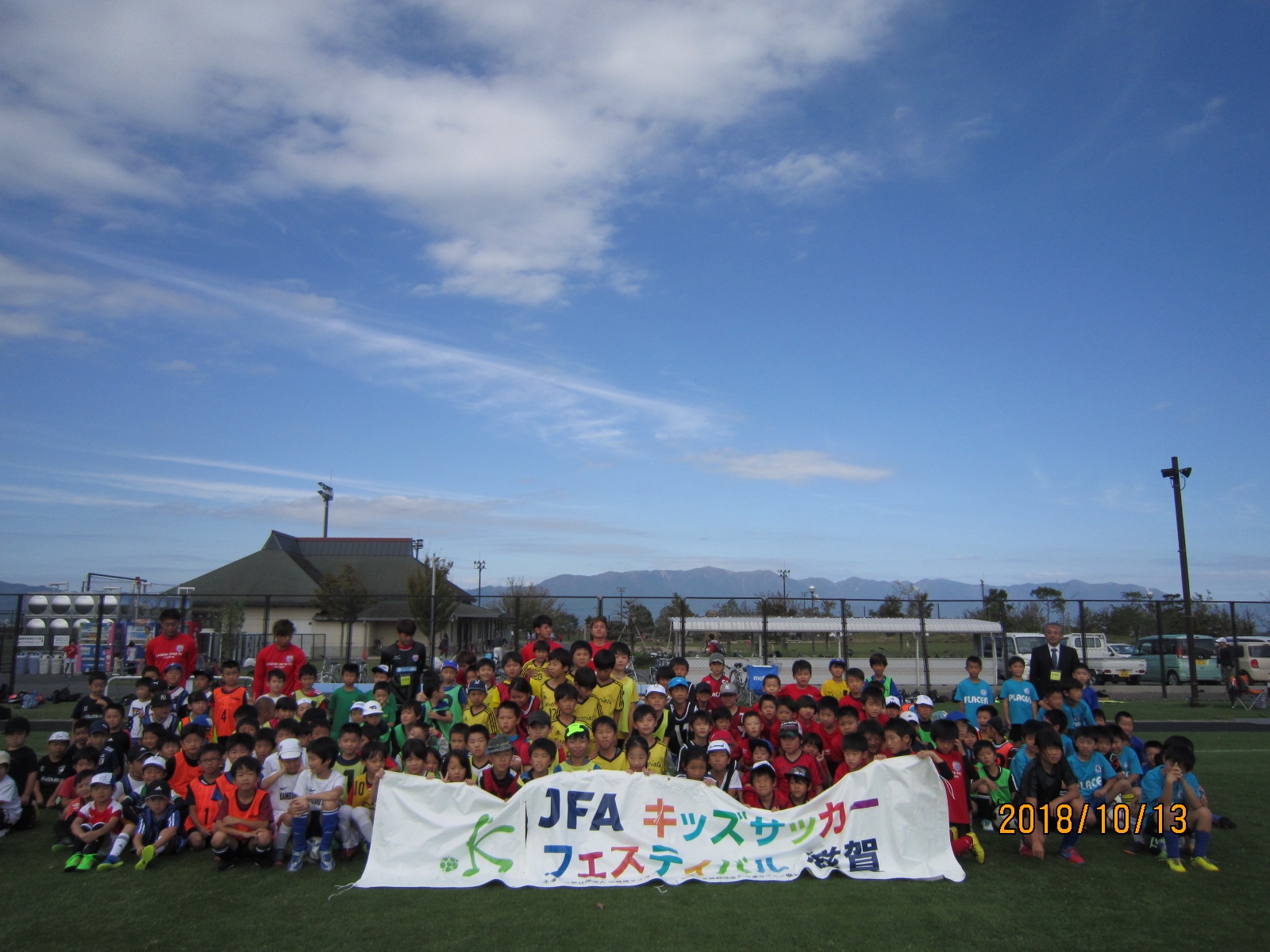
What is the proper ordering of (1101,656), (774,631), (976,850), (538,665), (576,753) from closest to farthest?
(976,850) → (576,753) → (538,665) → (774,631) → (1101,656)

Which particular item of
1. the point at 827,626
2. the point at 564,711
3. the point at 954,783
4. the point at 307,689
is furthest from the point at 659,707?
the point at 827,626

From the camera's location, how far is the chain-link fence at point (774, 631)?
739 inches

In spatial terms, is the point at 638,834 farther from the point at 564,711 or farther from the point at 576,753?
the point at 564,711

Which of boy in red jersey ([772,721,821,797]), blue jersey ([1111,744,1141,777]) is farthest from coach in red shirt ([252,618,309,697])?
blue jersey ([1111,744,1141,777])

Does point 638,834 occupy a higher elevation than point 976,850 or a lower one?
higher

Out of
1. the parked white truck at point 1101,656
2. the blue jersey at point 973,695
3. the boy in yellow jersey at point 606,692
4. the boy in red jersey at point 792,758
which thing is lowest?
the parked white truck at point 1101,656

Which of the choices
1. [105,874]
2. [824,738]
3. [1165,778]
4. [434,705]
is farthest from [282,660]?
[1165,778]

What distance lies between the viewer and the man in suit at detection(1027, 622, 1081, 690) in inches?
350

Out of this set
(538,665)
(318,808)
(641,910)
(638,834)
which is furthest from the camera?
(538,665)

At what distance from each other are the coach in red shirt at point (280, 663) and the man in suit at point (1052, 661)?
8.21m

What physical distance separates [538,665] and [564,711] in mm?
1286

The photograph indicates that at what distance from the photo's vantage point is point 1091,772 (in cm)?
725
